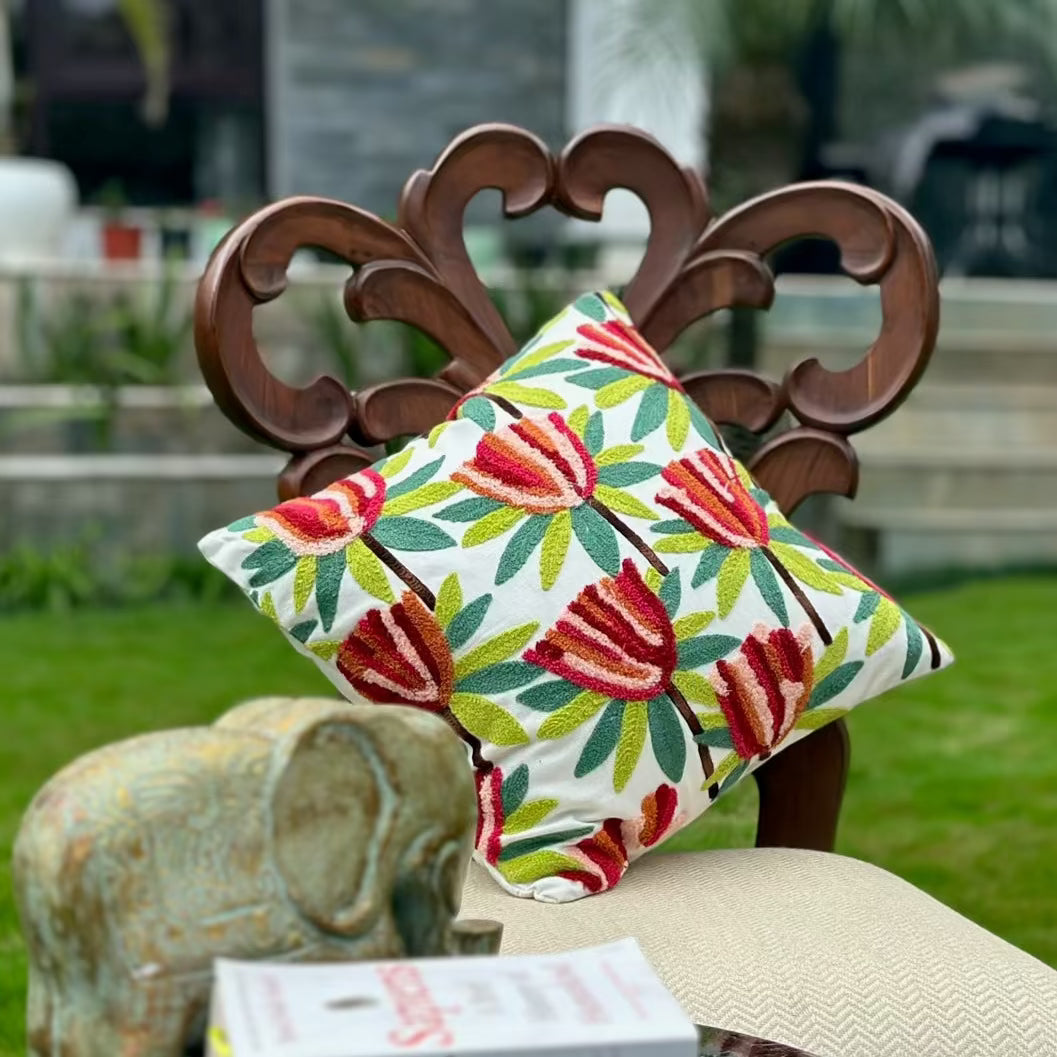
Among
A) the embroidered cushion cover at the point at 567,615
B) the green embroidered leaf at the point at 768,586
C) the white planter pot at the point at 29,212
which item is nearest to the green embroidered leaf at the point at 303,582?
the embroidered cushion cover at the point at 567,615

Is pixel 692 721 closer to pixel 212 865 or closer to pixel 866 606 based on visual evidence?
pixel 866 606

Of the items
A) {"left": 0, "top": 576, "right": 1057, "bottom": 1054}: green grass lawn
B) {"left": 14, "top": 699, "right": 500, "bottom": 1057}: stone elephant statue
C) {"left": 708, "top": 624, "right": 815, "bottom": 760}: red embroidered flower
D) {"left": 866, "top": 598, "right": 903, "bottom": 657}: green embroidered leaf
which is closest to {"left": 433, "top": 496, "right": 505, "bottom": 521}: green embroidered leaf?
{"left": 708, "top": 624, "right": 815, "bottom": 760}: red embroidered flower

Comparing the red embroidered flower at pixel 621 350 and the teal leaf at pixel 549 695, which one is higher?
the red embroidered flower at pixel 621 350

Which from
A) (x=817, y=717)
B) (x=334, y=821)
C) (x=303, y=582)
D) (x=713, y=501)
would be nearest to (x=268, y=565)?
(x=303, y=582)

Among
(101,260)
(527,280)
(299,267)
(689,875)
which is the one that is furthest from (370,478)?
(101,260)

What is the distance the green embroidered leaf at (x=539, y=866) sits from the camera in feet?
4.27

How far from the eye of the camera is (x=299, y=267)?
538 centimetres

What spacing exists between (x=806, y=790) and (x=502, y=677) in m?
0.35

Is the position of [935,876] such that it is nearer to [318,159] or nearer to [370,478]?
[370,478]

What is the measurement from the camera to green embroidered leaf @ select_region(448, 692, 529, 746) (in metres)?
1.31

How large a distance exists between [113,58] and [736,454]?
6540mm

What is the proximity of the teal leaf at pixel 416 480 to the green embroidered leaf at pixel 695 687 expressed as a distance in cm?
23

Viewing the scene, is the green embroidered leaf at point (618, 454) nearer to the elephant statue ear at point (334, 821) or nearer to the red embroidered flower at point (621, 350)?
the red embroidered flower at point (621, 350)

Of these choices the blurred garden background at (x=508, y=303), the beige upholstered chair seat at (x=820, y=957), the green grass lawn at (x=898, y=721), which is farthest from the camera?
the blurred garden background at (x=508, y=303)
